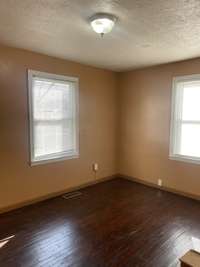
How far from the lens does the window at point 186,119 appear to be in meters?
3.58

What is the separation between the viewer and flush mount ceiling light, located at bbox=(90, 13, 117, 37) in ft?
6.44

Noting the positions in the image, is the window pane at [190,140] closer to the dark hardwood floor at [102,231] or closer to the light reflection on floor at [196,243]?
the dark hardwood floor at [102,231]

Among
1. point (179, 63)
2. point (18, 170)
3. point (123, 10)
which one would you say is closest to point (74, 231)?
point (18, 170)

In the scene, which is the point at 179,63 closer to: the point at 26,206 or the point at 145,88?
the point at 145,88

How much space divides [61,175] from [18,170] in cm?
85

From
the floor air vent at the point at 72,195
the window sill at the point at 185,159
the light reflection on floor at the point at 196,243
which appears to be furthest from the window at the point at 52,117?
the light reflection on floor at the point at 196,243

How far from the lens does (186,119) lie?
3715 millimetres

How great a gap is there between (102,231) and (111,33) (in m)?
2.50

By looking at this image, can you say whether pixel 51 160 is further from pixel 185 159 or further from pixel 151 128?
pixel 185 159

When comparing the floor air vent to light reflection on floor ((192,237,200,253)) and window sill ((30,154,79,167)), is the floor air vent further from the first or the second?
light reflection on floor ((192,237,200,253))

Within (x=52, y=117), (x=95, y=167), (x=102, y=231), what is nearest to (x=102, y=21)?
(x=52, y=117)

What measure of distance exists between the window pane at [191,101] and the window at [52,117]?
207cm

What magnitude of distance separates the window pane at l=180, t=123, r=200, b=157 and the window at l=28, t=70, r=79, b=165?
207 cm

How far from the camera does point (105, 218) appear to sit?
2936mm
